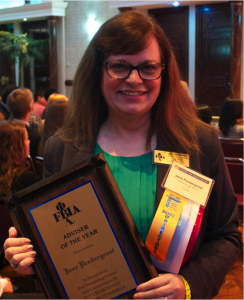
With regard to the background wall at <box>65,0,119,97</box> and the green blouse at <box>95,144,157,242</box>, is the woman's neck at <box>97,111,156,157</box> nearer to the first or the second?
the green blouse at <box>95,144,157,242</box>

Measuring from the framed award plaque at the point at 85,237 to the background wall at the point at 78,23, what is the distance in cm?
988

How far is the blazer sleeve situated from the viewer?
3.59ft

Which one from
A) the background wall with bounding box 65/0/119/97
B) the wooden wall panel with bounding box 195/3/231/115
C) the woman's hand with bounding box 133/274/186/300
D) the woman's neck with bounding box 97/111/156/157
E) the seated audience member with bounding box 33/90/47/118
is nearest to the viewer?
the woman's hand with bounding box 133/274/186/300

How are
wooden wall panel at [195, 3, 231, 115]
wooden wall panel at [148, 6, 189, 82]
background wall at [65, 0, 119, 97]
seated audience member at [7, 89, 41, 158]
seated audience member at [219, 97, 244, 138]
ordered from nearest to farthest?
seated audience member at [7, 89, 41, 158]
seated audience member at [219, 97, 244, 138]
wooden wall panel at [195, 3, 231, 115]
wooden wall panel at [148, 6, 189, 82]
background wall at [65, 0, 119, 97]

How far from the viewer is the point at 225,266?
1.11 meters

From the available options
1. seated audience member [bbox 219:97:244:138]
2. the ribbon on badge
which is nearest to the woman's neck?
the ribbon on badge

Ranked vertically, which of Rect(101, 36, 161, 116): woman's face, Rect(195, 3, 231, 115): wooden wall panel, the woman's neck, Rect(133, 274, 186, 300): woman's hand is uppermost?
Rect(195, 3, 231, 115): wooden wall panel

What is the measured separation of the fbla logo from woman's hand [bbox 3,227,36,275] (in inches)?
4.3

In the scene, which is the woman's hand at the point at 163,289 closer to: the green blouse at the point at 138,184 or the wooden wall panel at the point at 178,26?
the green blouse at the point at 138,184

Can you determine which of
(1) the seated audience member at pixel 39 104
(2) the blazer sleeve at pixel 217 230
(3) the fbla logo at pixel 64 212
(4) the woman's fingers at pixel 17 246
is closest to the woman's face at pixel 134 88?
(2) the blazer sleeve at pixel 217 230

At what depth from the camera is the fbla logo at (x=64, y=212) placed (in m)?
0.92

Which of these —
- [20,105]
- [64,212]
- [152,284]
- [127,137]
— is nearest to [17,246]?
[64,212]

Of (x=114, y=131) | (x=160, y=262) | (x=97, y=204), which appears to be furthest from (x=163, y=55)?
(x=160, y=262)

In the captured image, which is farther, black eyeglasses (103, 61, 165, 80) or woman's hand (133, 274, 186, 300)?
black eyeglasses (103, 61, 165, 80)
